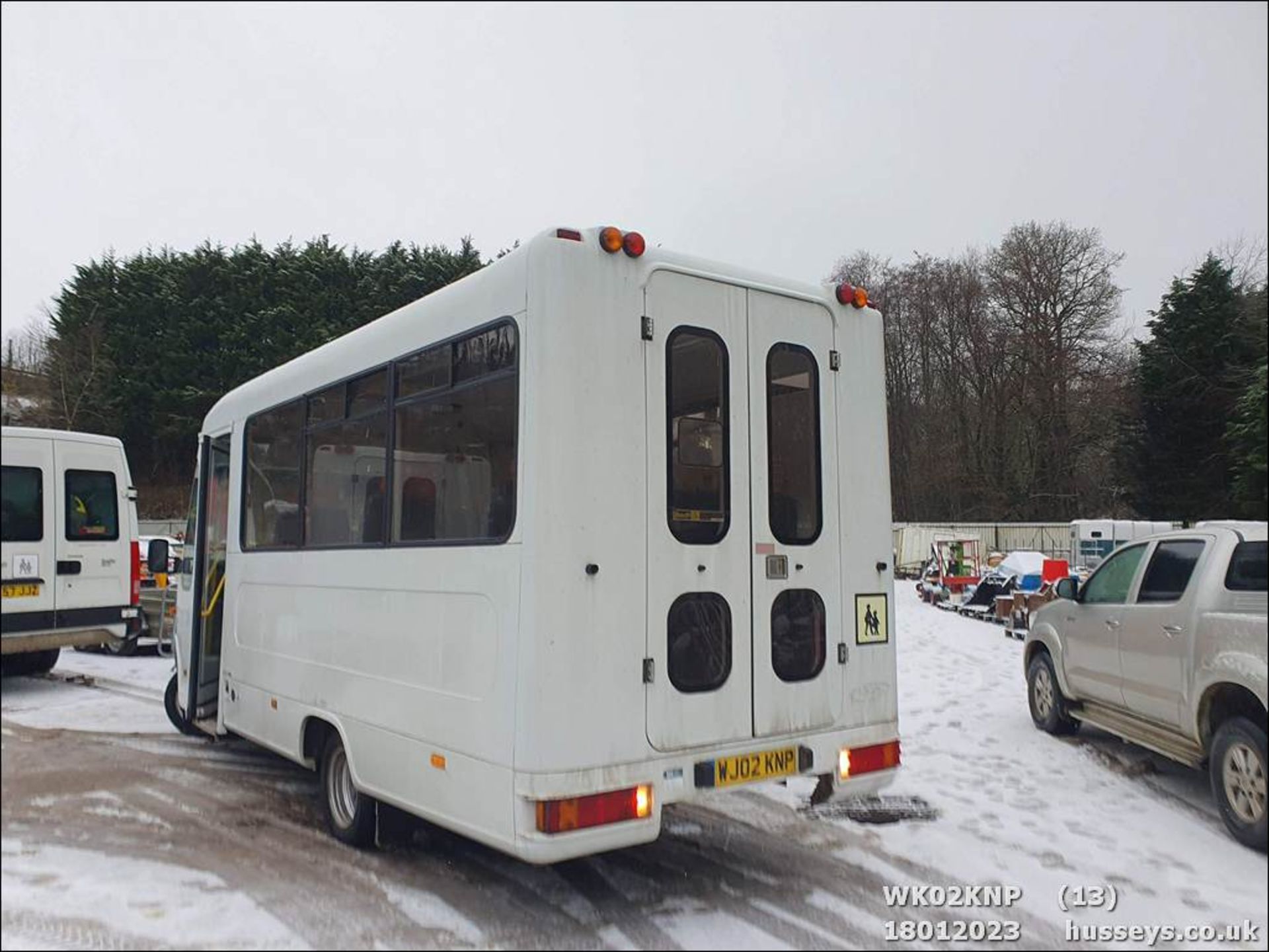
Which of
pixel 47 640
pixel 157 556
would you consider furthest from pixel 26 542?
pixel 157 556

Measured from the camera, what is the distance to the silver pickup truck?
474 centimetres

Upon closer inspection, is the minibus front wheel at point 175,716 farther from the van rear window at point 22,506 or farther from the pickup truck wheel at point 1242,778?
the pickup truck wheel at point 1242,778

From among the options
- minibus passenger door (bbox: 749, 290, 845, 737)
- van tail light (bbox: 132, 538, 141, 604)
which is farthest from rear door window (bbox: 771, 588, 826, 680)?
van tail light (bbox: 132, 538, 141, 604)

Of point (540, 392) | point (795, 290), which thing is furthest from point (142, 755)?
point (795, 290)

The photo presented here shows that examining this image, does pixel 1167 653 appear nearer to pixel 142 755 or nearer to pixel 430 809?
pixel 430 809

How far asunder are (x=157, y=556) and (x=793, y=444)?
3607mm

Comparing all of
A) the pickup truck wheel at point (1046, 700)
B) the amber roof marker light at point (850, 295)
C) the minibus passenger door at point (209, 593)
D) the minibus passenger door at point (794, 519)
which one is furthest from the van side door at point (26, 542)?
the pickup truck wheel at point (1046, 700)

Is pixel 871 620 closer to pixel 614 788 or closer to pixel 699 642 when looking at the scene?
pixel 699 642

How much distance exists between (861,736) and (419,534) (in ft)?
8.32

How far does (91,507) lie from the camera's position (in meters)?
2.76

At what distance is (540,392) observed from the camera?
154 inches

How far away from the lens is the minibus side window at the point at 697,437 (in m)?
4.25

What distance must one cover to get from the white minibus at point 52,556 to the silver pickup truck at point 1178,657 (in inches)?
153

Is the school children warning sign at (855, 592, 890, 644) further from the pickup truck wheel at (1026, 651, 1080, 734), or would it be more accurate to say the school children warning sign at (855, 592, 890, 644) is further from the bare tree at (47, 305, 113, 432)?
the bare tree at (47, 305, 113, 432)
